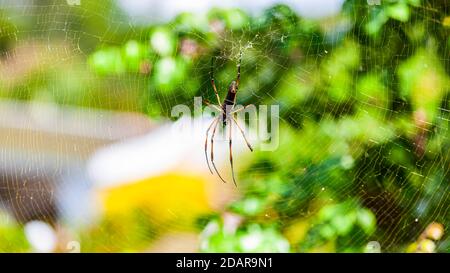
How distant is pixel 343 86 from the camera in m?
2.16

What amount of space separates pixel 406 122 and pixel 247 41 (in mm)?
734

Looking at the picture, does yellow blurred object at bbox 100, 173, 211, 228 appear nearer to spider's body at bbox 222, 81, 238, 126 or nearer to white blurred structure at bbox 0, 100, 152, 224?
white blurred structure at bbox 0, 100, 152, 224

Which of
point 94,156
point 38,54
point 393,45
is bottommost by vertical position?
point 94,156

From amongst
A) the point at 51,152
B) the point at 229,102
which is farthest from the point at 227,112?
the point at 51,152

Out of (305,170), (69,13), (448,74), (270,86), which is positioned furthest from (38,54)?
(448,74)

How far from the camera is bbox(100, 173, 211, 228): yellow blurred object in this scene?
2.21 m

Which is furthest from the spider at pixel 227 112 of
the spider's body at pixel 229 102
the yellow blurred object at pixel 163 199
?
the yellow blurred object at pixel 163 199

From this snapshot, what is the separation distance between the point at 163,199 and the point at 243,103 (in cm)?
53

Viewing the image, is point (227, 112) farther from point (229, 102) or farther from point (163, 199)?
point (163, 199)

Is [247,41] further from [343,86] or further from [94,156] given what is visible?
[94,156]

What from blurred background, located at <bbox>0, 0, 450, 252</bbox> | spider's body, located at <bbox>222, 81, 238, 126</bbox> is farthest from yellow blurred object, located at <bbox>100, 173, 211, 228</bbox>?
spider's body, located at <bbox>222, 81, 238, 126</bbox>

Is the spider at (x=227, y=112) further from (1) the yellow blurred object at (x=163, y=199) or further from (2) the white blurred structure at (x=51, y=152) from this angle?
(2) the white blurred structure at (x=51, y=152)

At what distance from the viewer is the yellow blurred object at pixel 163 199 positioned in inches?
87.0

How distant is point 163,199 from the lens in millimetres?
2256
